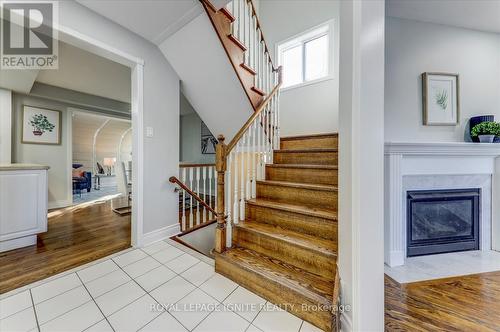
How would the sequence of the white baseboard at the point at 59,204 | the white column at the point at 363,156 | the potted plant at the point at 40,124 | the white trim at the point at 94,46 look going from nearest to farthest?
the white column at the point at 363,156 < the white trim at the point at 94,46 < the potted plant at the point at 40,124 < the white baseboard at the point at 59,204

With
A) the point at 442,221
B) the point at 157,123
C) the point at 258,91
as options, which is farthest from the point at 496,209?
the point at 157,123

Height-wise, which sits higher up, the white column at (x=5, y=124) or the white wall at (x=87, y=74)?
the white wall at (x=87, y=74)

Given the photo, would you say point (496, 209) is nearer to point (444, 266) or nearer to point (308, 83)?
point (444, 266)

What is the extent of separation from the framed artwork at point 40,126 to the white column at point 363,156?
5329 millimetres

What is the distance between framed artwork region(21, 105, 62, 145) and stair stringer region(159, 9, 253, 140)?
3222mm

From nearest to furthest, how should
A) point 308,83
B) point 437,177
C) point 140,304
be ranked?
point 140,304
point 437,177
point 308,83

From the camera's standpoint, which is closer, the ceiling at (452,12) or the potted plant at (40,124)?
the ceiling at (452,12)

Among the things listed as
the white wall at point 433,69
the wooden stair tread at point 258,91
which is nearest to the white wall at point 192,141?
the wooden stair tread at point 258,91

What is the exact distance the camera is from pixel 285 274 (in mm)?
1466

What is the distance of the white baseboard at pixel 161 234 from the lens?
7.68 ft

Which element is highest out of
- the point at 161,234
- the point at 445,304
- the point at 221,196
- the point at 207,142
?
the point at 207,142

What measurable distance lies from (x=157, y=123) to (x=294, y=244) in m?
2.09

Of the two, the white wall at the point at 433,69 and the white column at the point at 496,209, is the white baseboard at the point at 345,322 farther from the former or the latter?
the white column at the point at 496,209

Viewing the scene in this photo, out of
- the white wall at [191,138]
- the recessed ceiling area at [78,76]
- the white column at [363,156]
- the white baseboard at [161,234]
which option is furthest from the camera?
the white wall at [191,138]
